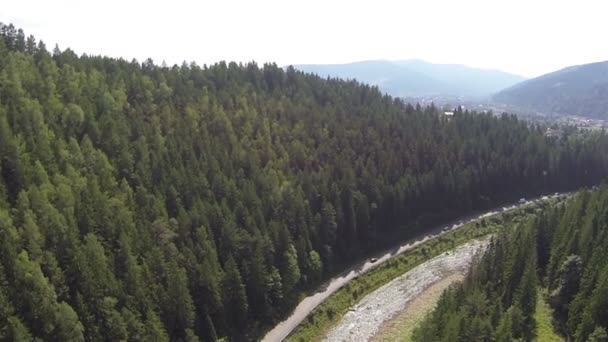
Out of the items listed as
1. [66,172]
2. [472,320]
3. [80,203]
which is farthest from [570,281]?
[66,172]

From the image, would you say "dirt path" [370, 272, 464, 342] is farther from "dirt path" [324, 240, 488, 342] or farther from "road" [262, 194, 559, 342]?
"road" [262, 194, 559, 342]

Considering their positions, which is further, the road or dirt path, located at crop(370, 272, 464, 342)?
the road

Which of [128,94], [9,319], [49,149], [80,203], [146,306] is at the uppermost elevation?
[128,94]

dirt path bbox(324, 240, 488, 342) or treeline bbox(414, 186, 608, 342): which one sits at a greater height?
treeline bbox(414, 186, 608, 342)

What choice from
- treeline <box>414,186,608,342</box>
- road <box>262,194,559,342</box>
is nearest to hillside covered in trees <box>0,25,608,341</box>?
road <box>262,194,559,342</box>

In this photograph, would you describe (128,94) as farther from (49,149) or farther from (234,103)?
(49,149)

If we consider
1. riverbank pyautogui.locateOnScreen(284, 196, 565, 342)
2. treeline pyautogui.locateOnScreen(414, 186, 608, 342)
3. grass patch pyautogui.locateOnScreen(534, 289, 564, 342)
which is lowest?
riverbank pyautogui.locateOnScreen(284, 196, 565, 342)

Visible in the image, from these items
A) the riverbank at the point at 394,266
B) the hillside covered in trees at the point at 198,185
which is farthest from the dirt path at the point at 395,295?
the hillside covered in trees at the point at 198,185
